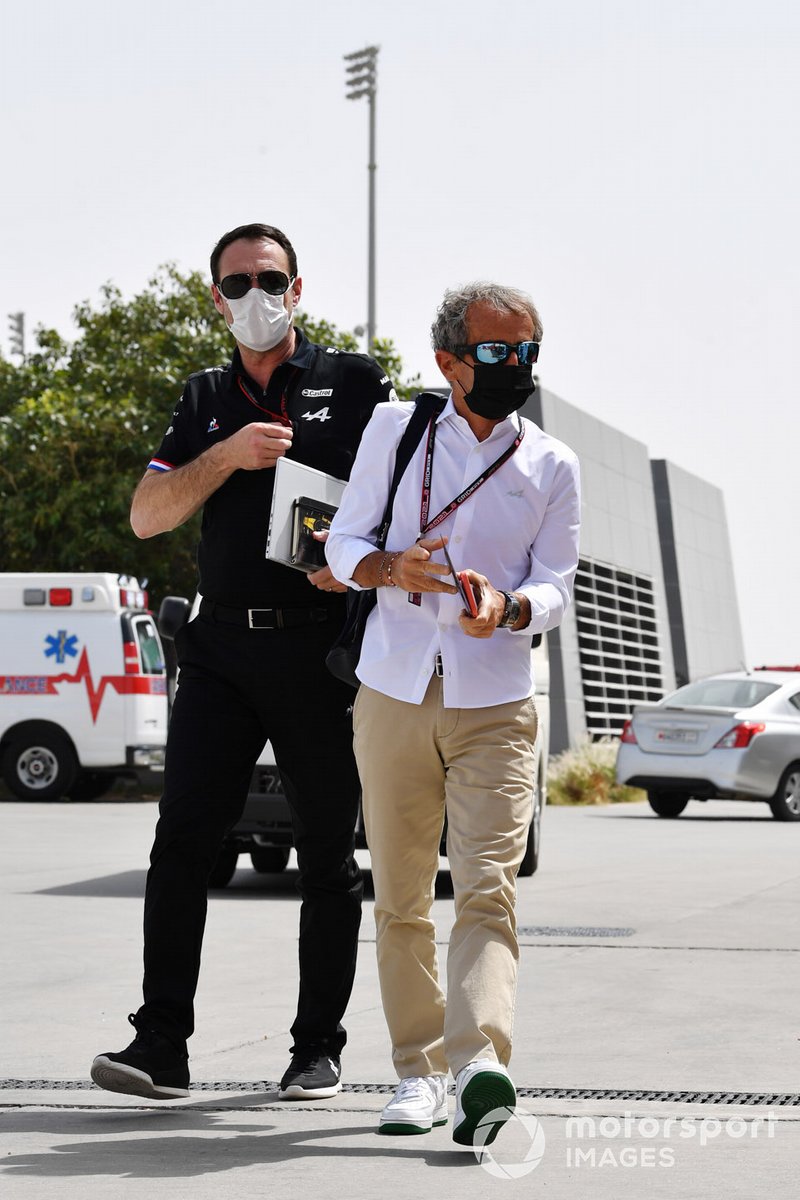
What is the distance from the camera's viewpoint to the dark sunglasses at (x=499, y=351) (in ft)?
14.5

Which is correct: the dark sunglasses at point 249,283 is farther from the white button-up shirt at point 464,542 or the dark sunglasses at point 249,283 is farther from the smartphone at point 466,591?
the smartphone at point 466,591

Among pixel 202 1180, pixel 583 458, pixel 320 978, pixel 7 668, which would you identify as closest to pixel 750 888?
pixel 320 978

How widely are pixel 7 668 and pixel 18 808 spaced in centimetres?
211

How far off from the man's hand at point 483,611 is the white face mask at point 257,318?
122cm

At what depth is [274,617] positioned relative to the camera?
16.3 feet

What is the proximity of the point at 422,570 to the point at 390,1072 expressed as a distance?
69.3 inches

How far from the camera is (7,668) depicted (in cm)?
2227

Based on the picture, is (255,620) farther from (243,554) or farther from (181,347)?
(181,347)

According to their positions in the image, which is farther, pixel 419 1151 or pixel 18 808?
pixel 18 808

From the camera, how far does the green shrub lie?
24.7 metres

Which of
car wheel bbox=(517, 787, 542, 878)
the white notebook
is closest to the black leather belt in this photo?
the white notebook

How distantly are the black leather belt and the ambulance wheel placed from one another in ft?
57.7

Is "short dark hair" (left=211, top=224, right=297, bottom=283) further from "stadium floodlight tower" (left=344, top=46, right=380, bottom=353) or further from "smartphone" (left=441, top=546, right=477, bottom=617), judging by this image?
"stadium floodlight tower" (left=344, top=46, right=380, bottom=353)

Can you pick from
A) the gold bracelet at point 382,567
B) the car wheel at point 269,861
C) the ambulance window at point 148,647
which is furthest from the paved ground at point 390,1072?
the ambulance window at point 148,647
